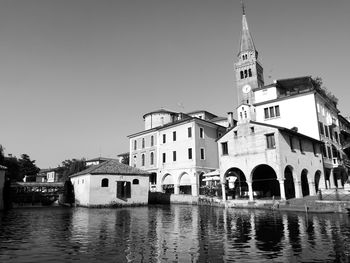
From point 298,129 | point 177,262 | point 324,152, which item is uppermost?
point 298,129

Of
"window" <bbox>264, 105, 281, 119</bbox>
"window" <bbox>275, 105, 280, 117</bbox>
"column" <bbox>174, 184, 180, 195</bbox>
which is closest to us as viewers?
"window" <bbox>275, 105, 280, 117</bbox>

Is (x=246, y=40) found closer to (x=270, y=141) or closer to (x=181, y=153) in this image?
(x=181, y=153)

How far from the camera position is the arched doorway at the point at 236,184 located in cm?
3409

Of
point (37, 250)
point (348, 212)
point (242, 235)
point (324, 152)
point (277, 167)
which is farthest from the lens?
point (324, 152)

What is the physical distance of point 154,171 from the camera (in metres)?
47.6

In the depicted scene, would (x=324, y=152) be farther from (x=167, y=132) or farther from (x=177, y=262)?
(x=177, y=262)

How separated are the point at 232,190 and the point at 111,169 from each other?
1576cm

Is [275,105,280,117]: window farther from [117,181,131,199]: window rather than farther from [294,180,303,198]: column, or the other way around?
[117,181,131,199]: window

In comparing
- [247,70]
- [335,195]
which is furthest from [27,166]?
[335,195]

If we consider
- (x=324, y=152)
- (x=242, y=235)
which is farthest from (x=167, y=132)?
(x=242, y=235)

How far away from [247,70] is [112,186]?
47082 millimetres

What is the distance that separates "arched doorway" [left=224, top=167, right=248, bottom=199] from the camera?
112ft

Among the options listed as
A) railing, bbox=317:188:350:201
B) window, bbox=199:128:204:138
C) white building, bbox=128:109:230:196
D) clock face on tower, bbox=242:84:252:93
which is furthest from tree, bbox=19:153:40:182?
railing, bbox=317:188:350:201

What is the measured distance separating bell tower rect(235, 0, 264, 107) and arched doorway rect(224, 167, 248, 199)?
31.6 meters
